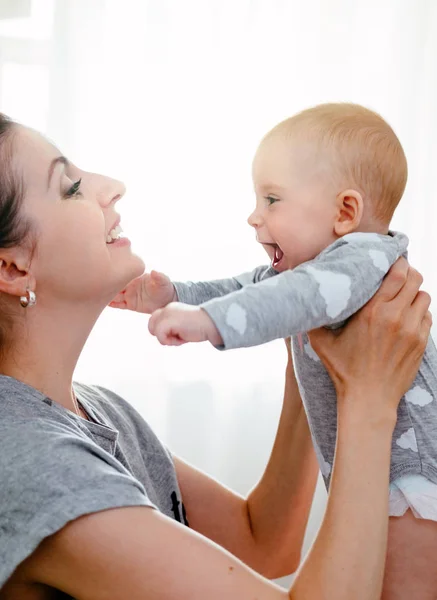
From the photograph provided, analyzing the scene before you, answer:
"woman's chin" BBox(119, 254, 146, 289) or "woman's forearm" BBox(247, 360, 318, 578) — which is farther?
"woman's forearm" BBox(247, 360, 318, 578)

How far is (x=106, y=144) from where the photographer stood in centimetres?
239

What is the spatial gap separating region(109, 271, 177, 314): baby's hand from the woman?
16cm

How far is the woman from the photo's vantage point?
1.01 meters

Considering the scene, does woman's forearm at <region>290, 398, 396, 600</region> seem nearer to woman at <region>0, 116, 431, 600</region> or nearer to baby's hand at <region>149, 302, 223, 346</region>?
woman at <region>0, 116, 431, 600</region>

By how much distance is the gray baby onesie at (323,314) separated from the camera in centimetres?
107

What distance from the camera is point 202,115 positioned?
2.46 m

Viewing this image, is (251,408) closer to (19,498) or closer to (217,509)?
(217,509)

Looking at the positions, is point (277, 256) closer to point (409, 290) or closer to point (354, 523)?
point (409, 290)

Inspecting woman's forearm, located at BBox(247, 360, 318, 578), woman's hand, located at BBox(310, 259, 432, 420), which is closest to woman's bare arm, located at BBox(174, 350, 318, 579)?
woman's forearm, located at BBox(247, 360, 318, 578)

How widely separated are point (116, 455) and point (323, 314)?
47 centimetres

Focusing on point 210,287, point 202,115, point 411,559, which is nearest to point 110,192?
point 210,287

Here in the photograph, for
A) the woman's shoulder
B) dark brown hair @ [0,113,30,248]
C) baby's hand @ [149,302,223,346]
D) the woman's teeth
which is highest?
dark brown hair @ [0,113,30,248]

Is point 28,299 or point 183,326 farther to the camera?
point 28,299

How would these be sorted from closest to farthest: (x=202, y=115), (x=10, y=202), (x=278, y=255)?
(x=10, y=202) → (x=278, y=255) → (x=202, y=115)
